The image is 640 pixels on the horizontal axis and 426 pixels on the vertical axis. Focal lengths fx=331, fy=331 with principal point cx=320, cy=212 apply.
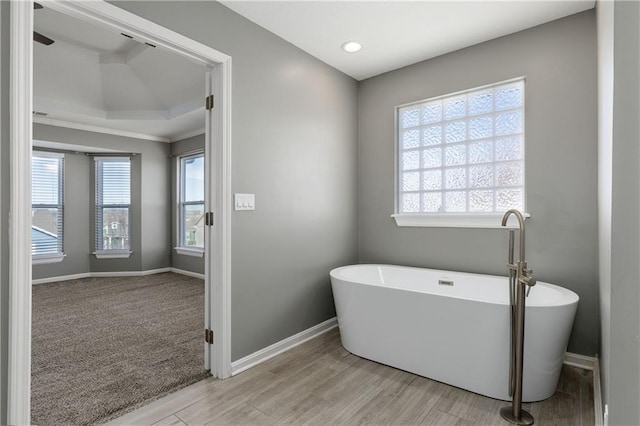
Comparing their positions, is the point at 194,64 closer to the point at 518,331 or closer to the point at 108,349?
the point at 108,349

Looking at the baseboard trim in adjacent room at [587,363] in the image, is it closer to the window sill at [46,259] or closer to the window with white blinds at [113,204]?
the window with white blinds at [113,204]

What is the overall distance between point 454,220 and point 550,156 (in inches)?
33.3

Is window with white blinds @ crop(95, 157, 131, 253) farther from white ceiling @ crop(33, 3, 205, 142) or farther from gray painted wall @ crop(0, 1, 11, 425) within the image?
gray painted wall @ crop(0, 1, 11, 425)

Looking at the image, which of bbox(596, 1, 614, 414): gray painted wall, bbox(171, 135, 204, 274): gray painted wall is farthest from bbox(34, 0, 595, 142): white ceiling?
bbox(596, 1, 614, 414): gray painted wall

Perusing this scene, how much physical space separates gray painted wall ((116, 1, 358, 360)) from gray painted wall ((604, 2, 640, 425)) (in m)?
1.98

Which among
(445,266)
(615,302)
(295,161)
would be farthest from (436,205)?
(615,302)

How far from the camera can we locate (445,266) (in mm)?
2961

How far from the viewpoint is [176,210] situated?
5.94m

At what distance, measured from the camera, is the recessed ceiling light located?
273 centimetres

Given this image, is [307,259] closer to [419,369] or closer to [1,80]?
[419,369]

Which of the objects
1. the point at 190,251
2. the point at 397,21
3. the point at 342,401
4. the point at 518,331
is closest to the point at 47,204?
Answer: the point at 190,251

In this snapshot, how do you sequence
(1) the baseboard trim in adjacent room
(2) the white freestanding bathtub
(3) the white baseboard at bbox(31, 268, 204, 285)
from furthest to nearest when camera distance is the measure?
1. (3) the white baseboard at bbox(31, 268, 204, 285)
2. (1) the baseboard trim in adjacent room
3. (2) the white freestanding bathtub

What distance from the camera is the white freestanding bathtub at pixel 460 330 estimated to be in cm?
187

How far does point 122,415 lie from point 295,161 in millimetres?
2034
